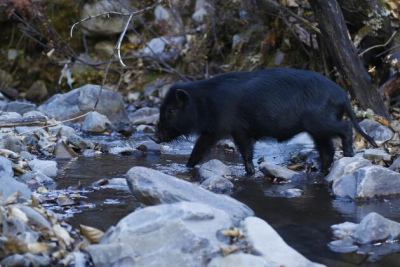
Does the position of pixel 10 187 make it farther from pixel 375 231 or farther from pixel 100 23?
pixel 100 23

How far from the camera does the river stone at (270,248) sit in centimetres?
388

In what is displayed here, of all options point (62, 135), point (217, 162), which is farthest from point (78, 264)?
point (62, 135)

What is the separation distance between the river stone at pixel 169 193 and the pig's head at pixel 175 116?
2250 mm

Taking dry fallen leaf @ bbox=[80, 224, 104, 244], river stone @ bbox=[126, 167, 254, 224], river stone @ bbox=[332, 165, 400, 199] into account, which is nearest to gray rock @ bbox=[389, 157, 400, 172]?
river stone @ bbox=[332, 165, 400, 199]

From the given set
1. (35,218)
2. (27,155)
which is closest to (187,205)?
(35,218)

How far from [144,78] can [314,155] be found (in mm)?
6074

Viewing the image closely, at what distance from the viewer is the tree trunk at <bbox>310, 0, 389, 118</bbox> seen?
8.16 meters

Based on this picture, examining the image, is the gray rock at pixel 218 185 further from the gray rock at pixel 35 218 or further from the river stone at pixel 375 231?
the gray rock at pixel 35 218

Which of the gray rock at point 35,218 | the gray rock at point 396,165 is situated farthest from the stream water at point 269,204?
the gray rock at point 396,165

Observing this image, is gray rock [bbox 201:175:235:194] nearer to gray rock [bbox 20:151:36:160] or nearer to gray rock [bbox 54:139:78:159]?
gray rock [bbox 20:151:36:160]

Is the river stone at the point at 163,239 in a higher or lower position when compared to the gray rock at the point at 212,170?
higher

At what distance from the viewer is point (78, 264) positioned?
400cm

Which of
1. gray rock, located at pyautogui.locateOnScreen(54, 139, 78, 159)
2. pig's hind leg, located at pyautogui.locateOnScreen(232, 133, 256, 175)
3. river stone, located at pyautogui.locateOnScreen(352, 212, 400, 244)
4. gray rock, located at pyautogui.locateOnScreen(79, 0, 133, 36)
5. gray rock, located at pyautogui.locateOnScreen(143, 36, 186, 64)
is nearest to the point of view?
river stone, located at pyautogui.locateOnScreen(352, 212, 400, 244)

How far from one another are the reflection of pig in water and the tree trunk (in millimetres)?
1305
